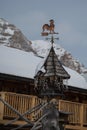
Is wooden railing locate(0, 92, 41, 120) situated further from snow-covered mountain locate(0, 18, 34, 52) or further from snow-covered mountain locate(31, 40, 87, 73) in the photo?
snow-covered mountain locate(0, 18, 34, 52)

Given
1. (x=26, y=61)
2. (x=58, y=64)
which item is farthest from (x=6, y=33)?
(x=58, y=64)

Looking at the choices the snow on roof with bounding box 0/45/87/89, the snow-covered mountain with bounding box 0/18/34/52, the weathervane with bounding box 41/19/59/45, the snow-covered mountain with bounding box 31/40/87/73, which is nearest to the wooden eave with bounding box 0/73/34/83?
the snow on roof with bounding box 0/45/87/89

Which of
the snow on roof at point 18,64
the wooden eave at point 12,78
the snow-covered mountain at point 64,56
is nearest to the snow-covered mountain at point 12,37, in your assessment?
the snow-covered mountain at point 64,56

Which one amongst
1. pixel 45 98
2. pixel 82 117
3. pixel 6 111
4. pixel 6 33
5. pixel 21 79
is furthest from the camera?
pixel 6 33

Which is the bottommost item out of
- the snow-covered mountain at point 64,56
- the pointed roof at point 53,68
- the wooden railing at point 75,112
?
the wooden railing at point 75,112

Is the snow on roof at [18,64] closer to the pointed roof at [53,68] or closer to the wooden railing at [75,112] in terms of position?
the wooden railing at [75,112]

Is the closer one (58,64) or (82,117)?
(58,64)

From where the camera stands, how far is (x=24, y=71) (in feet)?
59.3

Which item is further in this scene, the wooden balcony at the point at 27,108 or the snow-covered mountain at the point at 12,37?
the snow-covered mountain at the point at 12,37

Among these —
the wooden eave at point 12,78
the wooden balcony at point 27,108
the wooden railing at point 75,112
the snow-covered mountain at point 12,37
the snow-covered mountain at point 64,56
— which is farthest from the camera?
the snow-covered mountain at point 64,56

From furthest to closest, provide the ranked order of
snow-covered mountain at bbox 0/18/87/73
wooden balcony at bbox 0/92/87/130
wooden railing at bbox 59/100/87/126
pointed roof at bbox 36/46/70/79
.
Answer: snow-covered mountain at bbox 0/18/87/73 < wooden railing at bbox 59/100/87/126 < wooden balcony at bbox 0/92/87/130 < pointed roof at bbox 36/46/70/79

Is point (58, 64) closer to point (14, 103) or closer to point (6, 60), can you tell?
point (14, 103)

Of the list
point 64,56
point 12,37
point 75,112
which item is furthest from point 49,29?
point 64,56

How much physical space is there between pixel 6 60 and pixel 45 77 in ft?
38.7
